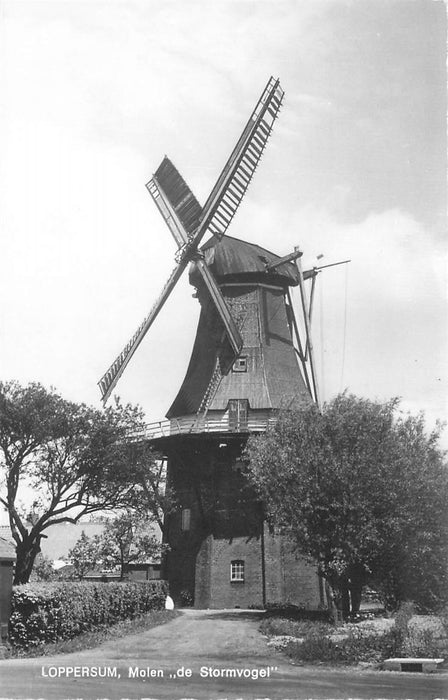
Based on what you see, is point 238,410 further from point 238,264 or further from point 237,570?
point 238,264

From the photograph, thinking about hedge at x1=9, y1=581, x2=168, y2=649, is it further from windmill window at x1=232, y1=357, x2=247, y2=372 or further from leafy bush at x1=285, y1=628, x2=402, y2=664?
windmill window at x1=232, y1=357, x2=247, y2=372

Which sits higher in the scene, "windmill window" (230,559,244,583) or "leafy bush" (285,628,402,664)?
"windmill window" (230,559,244,583)

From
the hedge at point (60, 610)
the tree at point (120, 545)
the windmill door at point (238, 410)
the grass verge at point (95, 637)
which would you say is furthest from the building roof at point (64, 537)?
the hedge at point (60, 610)

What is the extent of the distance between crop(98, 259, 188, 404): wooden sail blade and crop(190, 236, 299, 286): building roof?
0.84 meters

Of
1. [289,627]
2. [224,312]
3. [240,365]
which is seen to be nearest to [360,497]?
[289,627]

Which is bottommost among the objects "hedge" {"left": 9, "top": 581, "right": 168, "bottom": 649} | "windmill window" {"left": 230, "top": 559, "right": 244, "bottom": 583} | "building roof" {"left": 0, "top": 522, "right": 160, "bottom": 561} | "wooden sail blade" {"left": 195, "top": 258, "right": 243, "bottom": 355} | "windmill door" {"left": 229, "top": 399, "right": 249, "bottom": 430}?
"hedge" {"left": 9, "top": 581, "right": 168, "bottom": 649}

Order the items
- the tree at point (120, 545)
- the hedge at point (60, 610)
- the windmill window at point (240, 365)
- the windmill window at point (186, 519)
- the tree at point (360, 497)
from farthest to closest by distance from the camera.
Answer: the windmill window at point (240, 365) → the windmill window at point (186, 519) → the tree at point (120, 545) → the tree at point (360, 497) → the hedge at point (60, 610)

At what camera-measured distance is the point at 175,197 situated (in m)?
33.1

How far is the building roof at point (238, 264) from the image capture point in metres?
31.7

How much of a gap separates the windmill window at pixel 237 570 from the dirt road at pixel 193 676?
979cm

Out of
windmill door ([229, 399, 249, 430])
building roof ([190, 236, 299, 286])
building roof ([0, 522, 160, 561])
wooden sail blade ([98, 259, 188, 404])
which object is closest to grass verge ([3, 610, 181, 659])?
windmill door ([229, 399, 249, 430])

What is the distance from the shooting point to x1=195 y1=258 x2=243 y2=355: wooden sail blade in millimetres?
30094

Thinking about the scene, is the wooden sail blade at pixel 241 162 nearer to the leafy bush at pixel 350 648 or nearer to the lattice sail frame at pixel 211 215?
the lattice sail frame at pixel 211 215

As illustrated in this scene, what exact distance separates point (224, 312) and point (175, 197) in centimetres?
656
